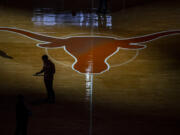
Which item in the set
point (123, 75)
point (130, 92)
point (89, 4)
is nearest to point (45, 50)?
point (123, 75)

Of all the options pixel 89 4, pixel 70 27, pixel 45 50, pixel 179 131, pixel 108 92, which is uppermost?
pixel 89 4

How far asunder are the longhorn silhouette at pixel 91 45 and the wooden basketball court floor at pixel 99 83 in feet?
0.72

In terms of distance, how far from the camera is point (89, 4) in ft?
43.1

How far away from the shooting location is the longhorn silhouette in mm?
8375

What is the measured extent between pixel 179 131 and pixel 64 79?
3.36 m

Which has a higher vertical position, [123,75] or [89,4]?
[89,4]

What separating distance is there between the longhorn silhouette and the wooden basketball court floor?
220 millimetres

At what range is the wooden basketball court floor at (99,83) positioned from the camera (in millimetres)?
6059

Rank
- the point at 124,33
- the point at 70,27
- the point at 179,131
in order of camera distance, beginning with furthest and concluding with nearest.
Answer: the point at 70,27
the point at 124,33
the point at 179,131

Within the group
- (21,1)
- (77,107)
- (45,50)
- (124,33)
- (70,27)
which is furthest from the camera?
(21,1)

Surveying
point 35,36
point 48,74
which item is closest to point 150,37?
point 35,36

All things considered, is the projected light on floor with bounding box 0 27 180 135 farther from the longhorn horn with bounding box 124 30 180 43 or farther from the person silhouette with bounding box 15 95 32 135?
the person silhouette with bounding box 15 95 32 135

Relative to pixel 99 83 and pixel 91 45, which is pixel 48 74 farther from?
pixel 91 45

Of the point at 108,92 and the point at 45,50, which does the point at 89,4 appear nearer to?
the point at 45,50
